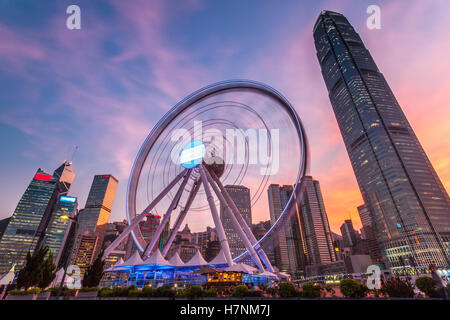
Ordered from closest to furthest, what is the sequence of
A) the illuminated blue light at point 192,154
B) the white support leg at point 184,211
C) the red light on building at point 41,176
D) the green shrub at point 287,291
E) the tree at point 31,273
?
the green shrub at point 287,291, the tree at point 31,273, the illuminated blue light at point 192,154, the white support leg at point 184,211, the red light on building at point 41,176

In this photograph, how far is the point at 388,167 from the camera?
355 ft

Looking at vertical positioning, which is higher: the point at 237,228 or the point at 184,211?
the point at 184,211

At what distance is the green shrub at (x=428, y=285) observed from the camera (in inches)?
522

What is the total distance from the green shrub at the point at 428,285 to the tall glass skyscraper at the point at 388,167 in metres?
86.8

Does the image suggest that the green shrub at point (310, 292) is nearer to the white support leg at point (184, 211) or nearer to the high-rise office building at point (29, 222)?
the white support leg at point (184, 211)

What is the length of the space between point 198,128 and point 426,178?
4849 inches

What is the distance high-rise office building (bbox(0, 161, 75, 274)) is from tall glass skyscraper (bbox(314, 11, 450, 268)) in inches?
8716

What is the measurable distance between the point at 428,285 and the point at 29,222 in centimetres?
22811

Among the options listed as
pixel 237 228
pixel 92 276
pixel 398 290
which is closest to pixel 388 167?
pixel 237 228

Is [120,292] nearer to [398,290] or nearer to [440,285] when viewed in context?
[398,290]

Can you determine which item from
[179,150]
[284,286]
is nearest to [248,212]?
[179,150]

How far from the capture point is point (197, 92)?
110 feet

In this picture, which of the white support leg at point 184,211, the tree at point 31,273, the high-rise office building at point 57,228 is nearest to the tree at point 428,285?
the white support leg at point 184,211
